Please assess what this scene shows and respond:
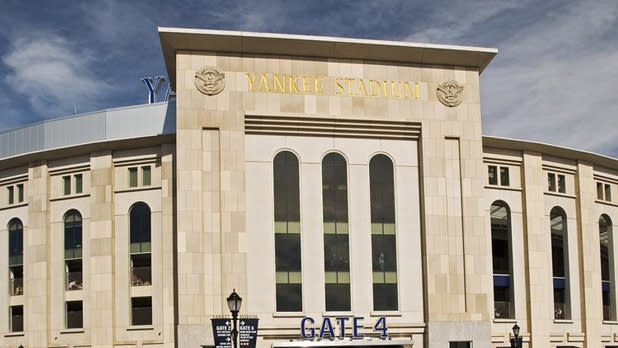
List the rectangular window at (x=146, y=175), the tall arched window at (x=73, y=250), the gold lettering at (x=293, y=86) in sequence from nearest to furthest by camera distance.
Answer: the gold lettering at (x=293, y=86)
the rectangular window at (x=146, y=175)
the tall arched window at (x=73, y=250)

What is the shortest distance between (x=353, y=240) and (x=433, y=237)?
4.54 m

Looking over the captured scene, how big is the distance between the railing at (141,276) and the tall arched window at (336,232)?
10445mm

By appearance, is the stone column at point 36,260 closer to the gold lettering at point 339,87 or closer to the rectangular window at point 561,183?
the gold lettering at point 339,87

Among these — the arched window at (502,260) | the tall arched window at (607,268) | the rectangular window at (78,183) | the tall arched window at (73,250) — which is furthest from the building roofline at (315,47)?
the tall arched window at (607,268)

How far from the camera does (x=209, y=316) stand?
4700 centimetres

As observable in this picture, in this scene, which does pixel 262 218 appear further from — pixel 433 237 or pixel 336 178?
pixel 433 237

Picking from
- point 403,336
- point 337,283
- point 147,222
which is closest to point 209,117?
point 147,222

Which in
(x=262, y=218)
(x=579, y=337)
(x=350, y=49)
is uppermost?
(x=350, y=49)

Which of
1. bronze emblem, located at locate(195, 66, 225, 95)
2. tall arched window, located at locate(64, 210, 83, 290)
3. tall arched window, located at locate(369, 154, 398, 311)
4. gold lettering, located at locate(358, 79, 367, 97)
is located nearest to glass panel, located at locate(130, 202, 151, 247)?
tall arched window, located at locate(64, 210, 83, 290)

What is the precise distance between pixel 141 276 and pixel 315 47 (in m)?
16.6

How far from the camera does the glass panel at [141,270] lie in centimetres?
5194

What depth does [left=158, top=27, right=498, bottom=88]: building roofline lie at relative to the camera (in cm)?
4878

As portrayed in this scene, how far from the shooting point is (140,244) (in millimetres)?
52094

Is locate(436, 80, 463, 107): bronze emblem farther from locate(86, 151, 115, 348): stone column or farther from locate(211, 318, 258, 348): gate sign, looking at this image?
locate(86, 151, 115, 348): stone column
